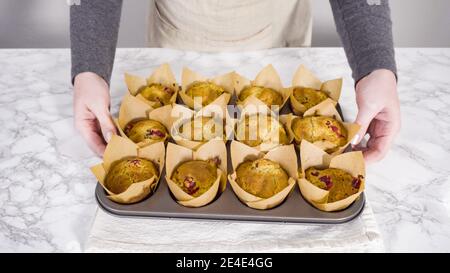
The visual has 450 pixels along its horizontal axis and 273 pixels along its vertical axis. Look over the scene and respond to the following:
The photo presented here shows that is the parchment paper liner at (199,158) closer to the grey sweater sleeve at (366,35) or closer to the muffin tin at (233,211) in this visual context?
the muffin tin at (233,211)

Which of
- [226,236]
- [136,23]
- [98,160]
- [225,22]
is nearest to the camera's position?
[226,236]

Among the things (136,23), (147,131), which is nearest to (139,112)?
(147,131)

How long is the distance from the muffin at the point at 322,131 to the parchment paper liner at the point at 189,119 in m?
0.16

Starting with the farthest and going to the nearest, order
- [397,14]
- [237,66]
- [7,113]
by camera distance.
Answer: [397,14] < [237,66] < [7,113]

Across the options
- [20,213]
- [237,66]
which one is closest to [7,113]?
[20,213]

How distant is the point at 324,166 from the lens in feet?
3.55

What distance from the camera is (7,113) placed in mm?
1342

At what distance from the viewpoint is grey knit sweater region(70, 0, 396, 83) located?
120 centimetres

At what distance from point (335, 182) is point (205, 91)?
439 mm

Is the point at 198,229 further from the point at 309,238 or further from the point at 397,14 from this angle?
the point at 397,14

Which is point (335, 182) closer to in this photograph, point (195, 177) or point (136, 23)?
point (195, 177)

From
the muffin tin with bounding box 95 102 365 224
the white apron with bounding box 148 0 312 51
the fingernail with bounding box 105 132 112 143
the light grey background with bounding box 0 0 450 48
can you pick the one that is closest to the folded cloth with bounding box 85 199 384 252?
the muffin tin with bounding box 95 102 365 224

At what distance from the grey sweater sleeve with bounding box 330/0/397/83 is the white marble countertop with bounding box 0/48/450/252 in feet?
0.57

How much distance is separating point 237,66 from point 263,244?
0.69m
